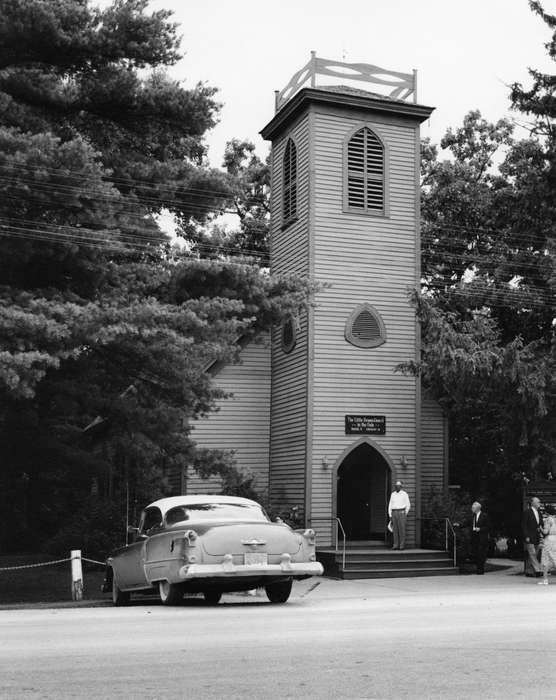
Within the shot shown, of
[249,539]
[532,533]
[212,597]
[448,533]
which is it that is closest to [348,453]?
[448,533]

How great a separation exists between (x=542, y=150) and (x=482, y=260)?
4.69m

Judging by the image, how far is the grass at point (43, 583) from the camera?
20186 mm

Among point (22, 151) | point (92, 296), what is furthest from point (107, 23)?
point (92, 296)

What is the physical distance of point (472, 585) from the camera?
19.2 meters

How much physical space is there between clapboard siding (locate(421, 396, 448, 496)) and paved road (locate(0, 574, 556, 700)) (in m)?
14.4

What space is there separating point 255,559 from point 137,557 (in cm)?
208

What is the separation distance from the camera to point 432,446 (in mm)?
28938

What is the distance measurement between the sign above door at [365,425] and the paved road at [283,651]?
12175mm

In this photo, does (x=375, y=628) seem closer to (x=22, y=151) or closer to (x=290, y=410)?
(x=22, y=151)

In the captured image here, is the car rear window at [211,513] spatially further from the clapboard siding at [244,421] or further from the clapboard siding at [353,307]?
the clapboard siding at [244,421]

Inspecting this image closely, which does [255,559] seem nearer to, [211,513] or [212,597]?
[211,513]

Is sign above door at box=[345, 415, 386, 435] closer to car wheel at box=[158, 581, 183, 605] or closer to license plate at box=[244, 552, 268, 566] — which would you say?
car wheel at box=[158, 581, 183, 605]

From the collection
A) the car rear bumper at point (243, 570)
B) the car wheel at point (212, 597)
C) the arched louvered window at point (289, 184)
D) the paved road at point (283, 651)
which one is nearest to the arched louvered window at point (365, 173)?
the arched louvered window at point (289, 184)

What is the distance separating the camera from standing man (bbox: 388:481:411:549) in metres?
24.6
